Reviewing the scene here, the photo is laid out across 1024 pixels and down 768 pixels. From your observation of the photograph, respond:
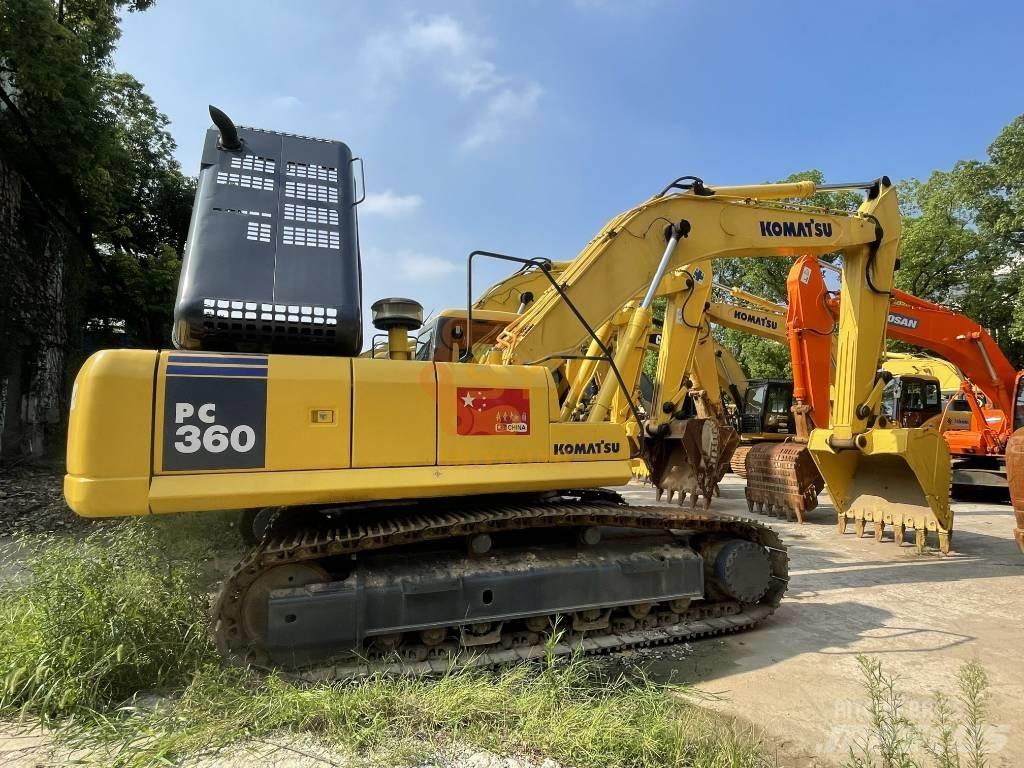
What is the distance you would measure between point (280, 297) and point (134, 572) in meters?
1.98

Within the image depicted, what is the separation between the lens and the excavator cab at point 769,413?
15227 millimetres

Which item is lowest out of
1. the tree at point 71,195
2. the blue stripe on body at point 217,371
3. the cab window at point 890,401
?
the blue stripe on body at point 217,371

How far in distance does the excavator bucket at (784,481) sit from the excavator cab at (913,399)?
570cm

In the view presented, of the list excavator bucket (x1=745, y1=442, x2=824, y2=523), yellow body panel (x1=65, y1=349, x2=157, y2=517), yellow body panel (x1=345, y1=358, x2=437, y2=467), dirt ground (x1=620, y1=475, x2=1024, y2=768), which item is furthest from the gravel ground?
excavator bucket (x1=745, y1=442, x2=824, y2=523)

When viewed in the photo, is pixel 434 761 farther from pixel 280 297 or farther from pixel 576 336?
pixel 576 336

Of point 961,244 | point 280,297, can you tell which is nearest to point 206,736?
point 280,297

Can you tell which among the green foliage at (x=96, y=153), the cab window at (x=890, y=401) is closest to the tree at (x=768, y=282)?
the cab window at (x=890, y=401)

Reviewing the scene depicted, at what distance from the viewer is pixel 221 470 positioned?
3.05m

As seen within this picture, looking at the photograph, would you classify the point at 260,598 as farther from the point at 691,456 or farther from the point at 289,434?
the point at 691,456

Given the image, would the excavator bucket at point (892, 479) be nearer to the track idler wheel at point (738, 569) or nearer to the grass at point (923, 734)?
the track idler wheel at point (738, 569)

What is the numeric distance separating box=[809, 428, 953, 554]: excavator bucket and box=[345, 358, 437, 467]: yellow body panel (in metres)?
5.61

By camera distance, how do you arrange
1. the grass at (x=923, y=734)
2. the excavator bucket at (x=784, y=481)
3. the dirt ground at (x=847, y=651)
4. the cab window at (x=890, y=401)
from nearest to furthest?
the grass at (x=923, y=734)
the dirt ground at (x=847, y=651)
the excavator bucket at (x=784, y=481)
the cab window at (x=890, y=401)

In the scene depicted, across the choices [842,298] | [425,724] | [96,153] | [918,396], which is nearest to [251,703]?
[425,724]

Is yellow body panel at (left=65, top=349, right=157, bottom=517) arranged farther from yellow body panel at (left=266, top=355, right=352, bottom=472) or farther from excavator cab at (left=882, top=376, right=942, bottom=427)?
excavator cab at (left=882, top=376, right=942, bottom=427)
